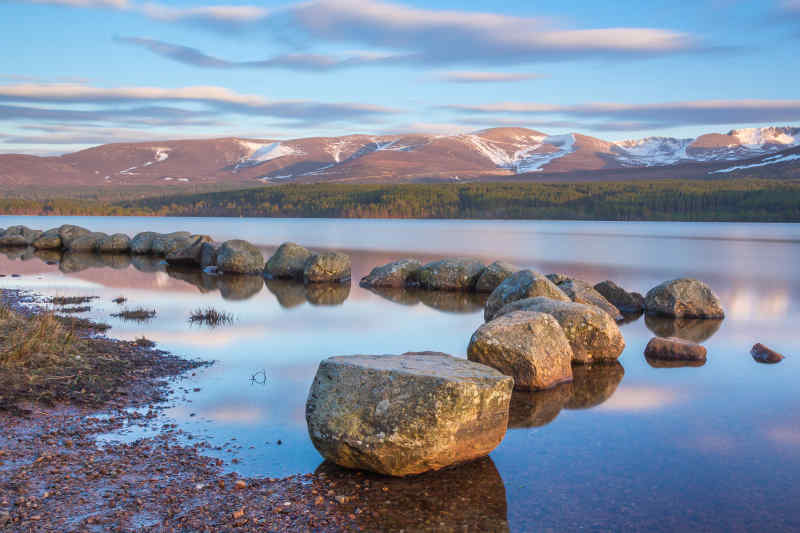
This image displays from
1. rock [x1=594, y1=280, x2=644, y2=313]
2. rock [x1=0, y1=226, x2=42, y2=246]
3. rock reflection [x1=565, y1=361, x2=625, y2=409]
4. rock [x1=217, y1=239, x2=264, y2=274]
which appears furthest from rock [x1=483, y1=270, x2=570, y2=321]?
rock [x1=0, y1=226, x2=42, y2=246]

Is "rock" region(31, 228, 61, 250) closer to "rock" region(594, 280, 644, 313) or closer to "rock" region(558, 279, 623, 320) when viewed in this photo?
"rock" region(594, 280, 644, 313)

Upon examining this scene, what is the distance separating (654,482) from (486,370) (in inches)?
78.2

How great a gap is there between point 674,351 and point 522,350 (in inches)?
162

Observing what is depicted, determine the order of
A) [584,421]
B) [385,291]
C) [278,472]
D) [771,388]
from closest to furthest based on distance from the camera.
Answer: [278,472], [584,421], [771,388], [385,291]

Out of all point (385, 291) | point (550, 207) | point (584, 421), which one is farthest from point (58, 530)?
point (550, 207)

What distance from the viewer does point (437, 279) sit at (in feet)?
72.9

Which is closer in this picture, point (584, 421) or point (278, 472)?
point (278, 472)

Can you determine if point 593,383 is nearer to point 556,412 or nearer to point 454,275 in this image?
point 556,412

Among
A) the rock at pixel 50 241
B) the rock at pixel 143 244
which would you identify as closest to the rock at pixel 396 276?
the rock at pixel 143 244

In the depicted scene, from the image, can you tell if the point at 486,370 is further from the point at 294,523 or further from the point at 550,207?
the point at 550,207

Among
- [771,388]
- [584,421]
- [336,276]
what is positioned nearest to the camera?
[584,421]

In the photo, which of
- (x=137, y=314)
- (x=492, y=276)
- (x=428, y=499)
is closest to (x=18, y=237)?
(x=137, y=314)

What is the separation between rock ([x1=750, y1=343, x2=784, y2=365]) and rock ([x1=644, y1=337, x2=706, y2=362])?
106 cm

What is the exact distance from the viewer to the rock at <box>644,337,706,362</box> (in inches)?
479
